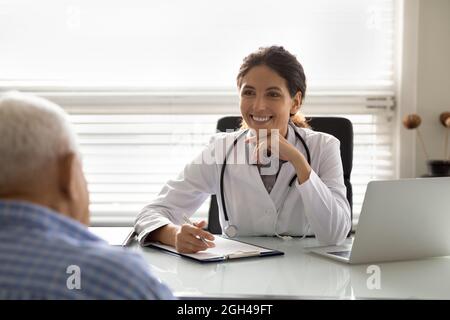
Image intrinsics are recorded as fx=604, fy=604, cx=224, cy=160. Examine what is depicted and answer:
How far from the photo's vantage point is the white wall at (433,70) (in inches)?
121

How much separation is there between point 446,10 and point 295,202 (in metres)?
1.64

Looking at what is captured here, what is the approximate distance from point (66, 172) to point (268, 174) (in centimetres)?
135

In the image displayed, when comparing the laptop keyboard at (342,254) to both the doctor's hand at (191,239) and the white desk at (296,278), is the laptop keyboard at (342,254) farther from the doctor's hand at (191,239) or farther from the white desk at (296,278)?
the doctor's hand at (191,239)

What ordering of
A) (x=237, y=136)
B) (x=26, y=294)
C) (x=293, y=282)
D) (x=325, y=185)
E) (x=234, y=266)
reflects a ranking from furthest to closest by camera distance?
(x=237, y=136) → (x=325, y=185) → (x=234, y=266) → (x=293, y=282) → (x=26, y=294)

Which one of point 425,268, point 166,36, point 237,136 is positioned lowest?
point 425,268

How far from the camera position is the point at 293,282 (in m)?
1.26

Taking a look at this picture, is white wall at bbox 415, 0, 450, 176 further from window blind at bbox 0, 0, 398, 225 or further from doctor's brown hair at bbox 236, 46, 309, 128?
doctor's brown hair at bbox 236, 46, 309, 128

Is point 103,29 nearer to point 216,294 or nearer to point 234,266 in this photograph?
point 234,266

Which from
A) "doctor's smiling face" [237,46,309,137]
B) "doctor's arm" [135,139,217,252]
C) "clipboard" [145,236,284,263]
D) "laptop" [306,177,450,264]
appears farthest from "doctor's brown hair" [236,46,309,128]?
"laptop" [306,177,450,264]

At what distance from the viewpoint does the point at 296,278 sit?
4.27 ft

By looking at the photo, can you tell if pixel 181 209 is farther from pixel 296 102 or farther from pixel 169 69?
pixel 169 69

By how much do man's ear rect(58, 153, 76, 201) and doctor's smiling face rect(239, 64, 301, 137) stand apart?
135 centimetres

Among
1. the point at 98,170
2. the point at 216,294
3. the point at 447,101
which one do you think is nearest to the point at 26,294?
the point at 216,294

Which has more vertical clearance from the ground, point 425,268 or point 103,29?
point 103,29
